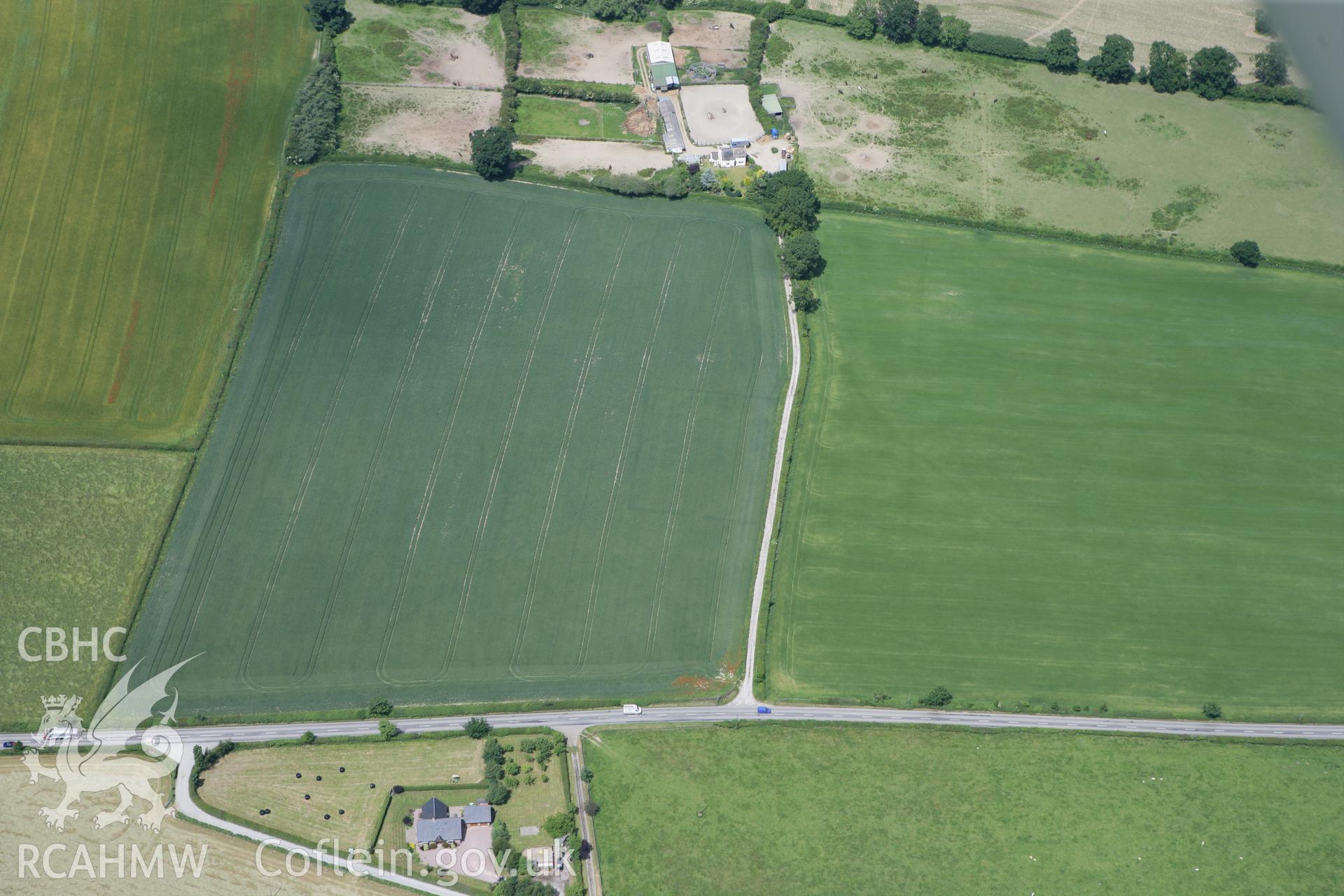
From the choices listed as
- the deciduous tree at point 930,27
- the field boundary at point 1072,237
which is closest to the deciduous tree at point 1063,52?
the deciduous tree at point 930,27

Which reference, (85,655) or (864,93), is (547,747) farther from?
(864,93)

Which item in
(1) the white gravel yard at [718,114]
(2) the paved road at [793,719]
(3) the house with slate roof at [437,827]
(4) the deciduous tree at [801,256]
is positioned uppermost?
(1) the white gravel yard at [718,114]

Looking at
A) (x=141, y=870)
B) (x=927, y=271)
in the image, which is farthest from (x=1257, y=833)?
(x=141, y=870)

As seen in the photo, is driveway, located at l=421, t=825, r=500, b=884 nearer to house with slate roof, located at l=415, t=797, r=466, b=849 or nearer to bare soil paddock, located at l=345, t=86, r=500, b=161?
house with slate roof, located at l=415, t=797, r=466, b=849

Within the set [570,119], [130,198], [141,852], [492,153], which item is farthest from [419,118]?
[141,852]

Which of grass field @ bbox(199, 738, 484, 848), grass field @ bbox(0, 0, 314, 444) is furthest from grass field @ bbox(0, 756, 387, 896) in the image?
grass field @ bbox(0, 0, 314, 444)

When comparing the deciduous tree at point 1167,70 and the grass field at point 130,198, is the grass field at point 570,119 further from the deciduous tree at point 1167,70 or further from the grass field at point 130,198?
the deciduous tree at point 1167,70
